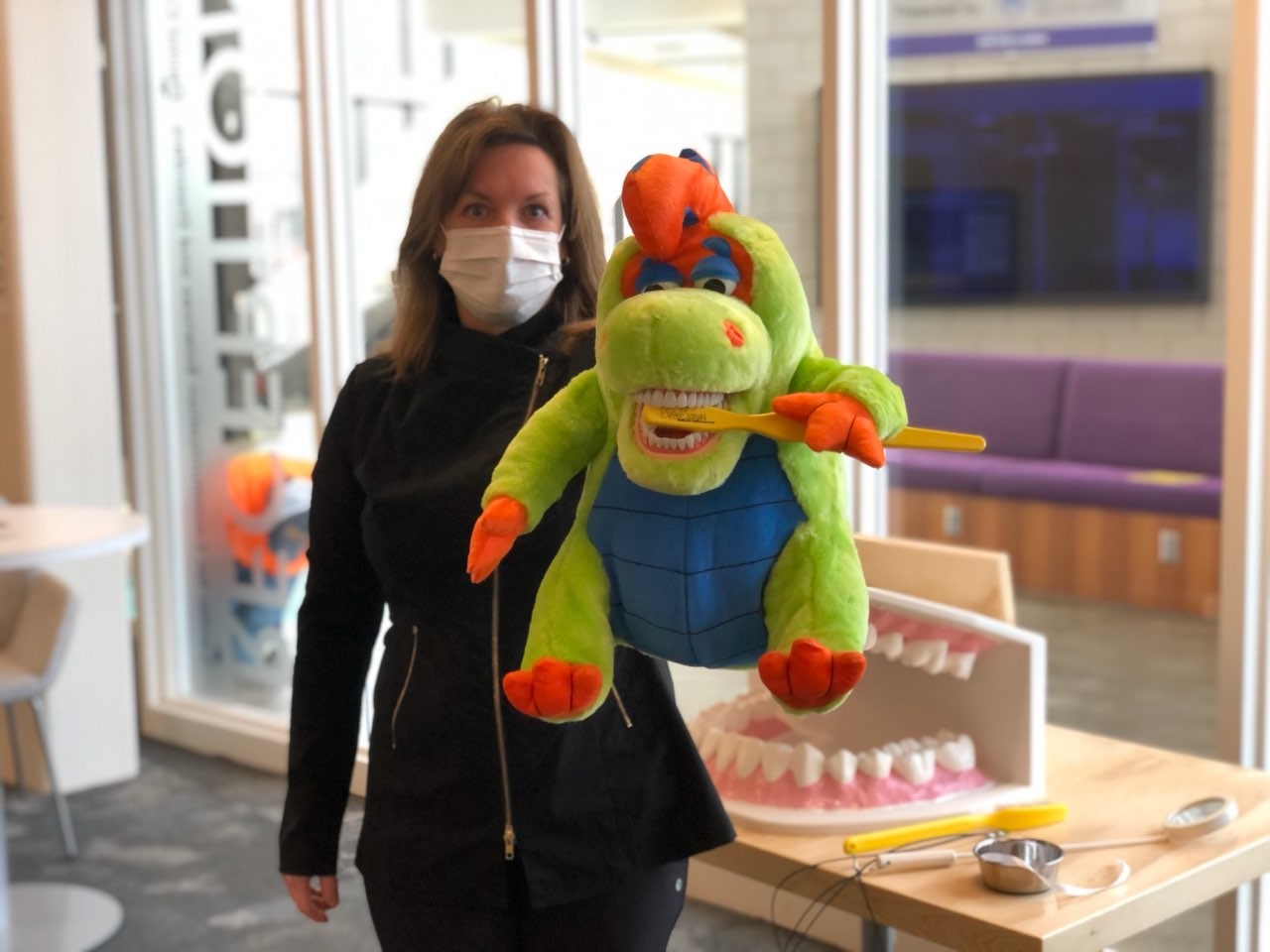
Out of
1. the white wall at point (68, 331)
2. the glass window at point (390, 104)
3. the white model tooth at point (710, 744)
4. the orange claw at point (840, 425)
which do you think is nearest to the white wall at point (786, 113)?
the glass window at point (390, 104)

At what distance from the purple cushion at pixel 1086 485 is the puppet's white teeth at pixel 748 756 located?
313 cm

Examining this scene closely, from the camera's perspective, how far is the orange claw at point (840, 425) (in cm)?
99

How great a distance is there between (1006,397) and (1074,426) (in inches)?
10.0

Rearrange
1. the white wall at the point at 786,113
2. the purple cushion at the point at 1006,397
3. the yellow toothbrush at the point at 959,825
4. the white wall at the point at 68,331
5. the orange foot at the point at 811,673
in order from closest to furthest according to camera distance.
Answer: the orange foot at the point at 811,673 → the yellow toothbrush at the point at 959,825 → the white wall at the point at 786,113 → the white wall at the point at 68,331 → the purple cushion at the point at 1006,397

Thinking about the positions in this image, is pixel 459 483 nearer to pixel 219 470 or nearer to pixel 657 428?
pixel 657 428

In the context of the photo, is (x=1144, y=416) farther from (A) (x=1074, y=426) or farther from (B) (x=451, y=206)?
(B) (x=451, y=206)

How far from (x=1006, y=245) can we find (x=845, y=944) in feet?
10.3

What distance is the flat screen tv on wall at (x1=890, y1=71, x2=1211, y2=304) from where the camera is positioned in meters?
4.98

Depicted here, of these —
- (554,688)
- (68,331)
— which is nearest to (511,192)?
(554,688)

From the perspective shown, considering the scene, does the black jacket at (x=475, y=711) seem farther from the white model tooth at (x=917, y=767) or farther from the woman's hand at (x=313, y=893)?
the white model tooth at (x=917, y=767)

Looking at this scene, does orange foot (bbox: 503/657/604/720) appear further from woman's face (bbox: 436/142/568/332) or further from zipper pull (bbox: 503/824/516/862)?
woman's face (bbox: 436/142/568/332)

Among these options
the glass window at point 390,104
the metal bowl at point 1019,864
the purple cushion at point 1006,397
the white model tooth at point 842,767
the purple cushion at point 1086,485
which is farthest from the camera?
the purple cushion at point 1006,397

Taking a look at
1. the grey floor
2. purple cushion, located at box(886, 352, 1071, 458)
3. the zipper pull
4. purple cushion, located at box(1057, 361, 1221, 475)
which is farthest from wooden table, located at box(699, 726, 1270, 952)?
purple cushion, located at box(886, 352, 1071, 458)

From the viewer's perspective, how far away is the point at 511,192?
1.51 meters
